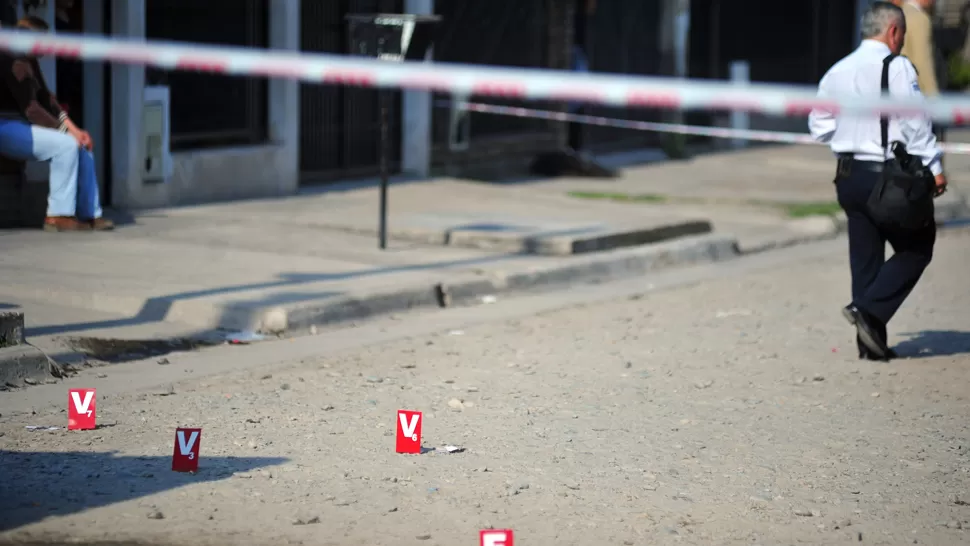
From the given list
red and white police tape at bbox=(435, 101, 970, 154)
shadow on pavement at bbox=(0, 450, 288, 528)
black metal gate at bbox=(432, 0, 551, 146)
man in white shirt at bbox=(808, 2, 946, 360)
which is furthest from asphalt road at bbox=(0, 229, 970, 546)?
black metal gate at bbox=(432, 0, 551, 146)

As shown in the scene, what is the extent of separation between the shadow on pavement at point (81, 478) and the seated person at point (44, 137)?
5.39 m

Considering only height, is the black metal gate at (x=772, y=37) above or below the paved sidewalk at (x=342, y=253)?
above

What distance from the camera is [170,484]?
544 centimetres

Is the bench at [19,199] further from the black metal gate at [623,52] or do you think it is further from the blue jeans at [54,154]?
the black metal gate at [623,52]

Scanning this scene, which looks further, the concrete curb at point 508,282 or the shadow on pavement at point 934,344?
the concrete curb at point 508,282

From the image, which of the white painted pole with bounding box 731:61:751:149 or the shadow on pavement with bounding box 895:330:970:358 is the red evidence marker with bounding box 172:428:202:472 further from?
the white painted pole with bounding box 731:61:751:149

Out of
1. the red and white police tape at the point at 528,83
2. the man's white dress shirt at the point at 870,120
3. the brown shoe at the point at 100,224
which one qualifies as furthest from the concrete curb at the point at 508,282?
the brown shoe at the point at 100,224

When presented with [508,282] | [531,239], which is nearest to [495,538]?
[508,282]

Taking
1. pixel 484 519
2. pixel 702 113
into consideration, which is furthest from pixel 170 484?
pixel 702 113

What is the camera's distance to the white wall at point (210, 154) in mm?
12680

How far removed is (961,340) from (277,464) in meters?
4.62

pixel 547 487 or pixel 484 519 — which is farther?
pixel 547 487

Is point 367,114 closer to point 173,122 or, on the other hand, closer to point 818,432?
point 173,122

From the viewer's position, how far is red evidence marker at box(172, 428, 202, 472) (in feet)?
18.1
